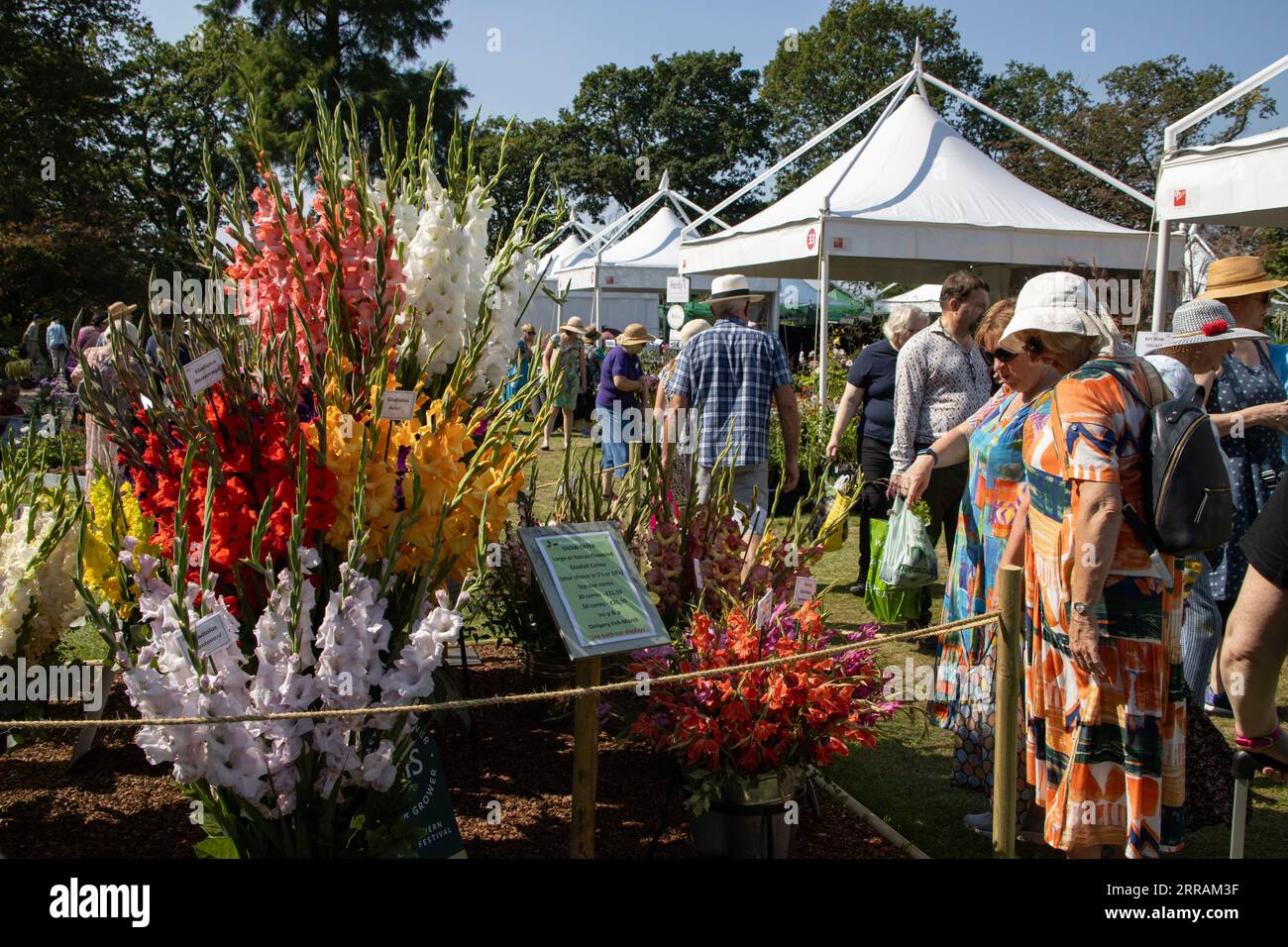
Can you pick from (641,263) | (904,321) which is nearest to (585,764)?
(904,321)

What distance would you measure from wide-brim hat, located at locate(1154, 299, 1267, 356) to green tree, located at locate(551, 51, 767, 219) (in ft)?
158

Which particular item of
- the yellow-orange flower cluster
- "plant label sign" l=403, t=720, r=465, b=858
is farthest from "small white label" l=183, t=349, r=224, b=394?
"plant label sign" l=403, t=720, r=465, b=858

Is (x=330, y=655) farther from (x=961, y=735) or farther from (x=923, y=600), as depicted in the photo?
(x=923, y=600)

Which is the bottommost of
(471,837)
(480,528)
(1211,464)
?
(471,837)

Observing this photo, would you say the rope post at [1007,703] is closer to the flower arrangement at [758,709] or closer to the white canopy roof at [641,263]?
the flower arrangement at [758,709]

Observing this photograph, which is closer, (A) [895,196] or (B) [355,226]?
(B) [355,226]

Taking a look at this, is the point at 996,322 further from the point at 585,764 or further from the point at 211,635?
the point at 211,635

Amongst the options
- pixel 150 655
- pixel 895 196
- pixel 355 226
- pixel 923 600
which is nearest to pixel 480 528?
pixel 150 655

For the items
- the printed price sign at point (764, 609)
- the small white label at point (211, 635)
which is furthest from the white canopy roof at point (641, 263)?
the small white label at point (211, 635)

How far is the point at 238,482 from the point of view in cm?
220

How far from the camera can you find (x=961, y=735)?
10.9ft

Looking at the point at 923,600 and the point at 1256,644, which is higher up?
the point at 1256,644

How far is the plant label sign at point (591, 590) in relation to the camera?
247 cm

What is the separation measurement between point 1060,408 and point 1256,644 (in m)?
0.80
